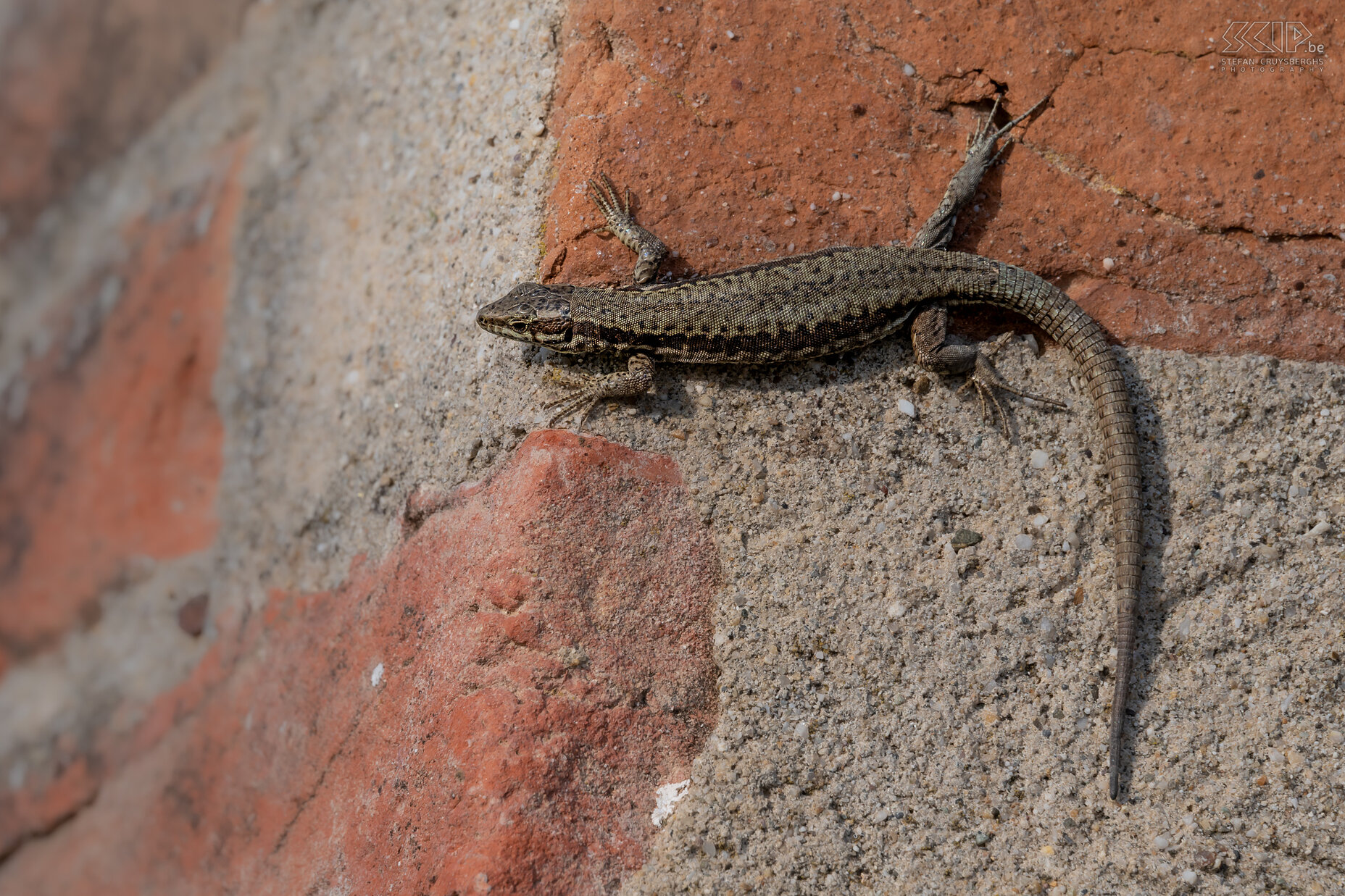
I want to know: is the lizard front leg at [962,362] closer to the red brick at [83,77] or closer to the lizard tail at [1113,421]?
the lizard tail at [1113,421]

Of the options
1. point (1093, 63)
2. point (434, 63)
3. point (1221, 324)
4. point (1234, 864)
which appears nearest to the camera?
point (1234, 864)

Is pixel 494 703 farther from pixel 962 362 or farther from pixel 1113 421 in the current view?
pixel 1113 421

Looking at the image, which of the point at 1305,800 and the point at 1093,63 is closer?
the point at 1305,800

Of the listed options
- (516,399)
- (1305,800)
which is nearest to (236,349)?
(516,399)

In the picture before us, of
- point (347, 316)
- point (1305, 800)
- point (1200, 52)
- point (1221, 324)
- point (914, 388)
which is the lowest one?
point (1305, 800)

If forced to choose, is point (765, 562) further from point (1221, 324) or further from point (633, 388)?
point (1221, 324)

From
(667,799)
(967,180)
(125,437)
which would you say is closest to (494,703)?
(667,799)
